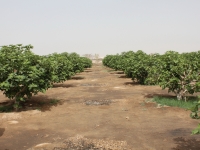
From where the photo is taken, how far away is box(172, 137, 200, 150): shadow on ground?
21.4ft

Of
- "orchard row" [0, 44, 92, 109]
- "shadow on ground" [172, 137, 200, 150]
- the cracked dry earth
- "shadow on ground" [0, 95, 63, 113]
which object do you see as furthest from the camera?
"shadow on ground" [0, 95, 63, 113]

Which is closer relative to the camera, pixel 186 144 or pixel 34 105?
pixel 186 144

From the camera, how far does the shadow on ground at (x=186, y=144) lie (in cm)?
652

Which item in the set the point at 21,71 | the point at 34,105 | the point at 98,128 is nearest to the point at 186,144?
the point at 98,128

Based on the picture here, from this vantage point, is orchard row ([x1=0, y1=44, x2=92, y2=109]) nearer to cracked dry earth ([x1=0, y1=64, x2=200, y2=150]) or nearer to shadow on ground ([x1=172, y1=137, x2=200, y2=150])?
cracked dry earth ([x1=0, y1=64, x2=200, y2=150])

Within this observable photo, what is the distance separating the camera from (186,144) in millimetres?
6797

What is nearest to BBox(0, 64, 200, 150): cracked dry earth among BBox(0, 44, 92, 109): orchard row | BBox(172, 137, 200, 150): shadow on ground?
BBox(172, 137, 200, 150): shadow on ground

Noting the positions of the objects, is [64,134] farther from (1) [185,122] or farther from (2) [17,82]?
(1) [185,122]

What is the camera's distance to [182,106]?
1129cm

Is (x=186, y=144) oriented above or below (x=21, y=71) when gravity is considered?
below

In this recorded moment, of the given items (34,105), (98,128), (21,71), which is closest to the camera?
(98,128)

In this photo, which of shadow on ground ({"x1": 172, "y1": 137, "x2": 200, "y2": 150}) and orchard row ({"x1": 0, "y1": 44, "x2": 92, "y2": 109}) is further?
orchard row ({"x1": 0, "y1": 44, "x2": 92, "y2": 109})

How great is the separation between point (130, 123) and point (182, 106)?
3.62m

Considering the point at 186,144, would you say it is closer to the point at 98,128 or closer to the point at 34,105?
the point at 98,128
